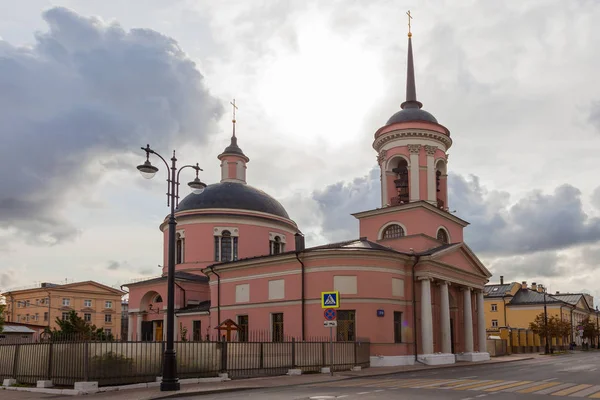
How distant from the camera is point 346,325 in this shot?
32.1 m

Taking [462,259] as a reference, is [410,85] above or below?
above

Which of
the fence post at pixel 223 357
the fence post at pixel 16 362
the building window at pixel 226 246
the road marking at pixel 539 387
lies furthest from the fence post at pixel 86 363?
the building window at pixel 226 246

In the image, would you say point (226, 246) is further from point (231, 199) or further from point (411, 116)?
point (411, 116)

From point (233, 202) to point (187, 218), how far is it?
12.4ft

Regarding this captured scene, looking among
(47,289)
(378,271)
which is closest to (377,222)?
(378,271)

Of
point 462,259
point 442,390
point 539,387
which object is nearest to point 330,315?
point 442,390

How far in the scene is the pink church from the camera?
32.5 metres

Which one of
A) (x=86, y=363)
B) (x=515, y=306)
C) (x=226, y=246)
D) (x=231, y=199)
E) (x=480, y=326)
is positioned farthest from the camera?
(x=515, y=306)

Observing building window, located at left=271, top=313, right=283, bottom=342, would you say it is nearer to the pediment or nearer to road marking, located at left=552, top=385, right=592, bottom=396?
the pediment

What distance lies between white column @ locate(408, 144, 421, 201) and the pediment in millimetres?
3925

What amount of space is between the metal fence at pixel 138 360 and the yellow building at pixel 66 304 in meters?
61.7

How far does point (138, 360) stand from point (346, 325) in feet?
48.7

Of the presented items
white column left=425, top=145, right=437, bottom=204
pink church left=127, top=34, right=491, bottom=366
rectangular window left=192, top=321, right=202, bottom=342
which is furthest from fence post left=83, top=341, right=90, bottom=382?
white column left=425, top=145, right=437, bottom=204

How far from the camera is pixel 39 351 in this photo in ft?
66.3
